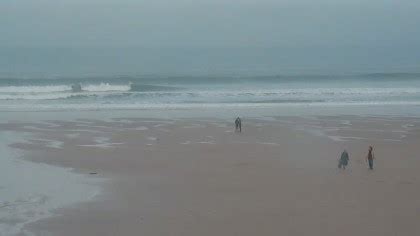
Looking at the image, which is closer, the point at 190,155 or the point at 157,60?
the point at 190,155

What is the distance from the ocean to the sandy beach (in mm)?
10456

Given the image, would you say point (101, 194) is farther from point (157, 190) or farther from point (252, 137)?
point (252, 137)

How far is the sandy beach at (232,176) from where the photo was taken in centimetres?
1032

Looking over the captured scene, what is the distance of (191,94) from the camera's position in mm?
43188

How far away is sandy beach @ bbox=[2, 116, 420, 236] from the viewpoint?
1032 cm

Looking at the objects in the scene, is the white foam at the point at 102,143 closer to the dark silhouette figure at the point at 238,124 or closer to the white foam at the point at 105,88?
the dark silhouette figure at the point at 238,124

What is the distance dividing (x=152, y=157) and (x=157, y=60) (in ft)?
240

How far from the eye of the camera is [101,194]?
12.5 meters

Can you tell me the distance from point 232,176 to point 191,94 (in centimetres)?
2909

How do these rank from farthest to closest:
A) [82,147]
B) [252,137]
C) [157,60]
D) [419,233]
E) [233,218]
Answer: [157,60], [252,137], [82,147], [233,218], [419,233]

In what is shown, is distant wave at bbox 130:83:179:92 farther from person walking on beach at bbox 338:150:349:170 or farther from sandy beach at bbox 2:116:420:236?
person walking on beach at bbox 338:150:349:170

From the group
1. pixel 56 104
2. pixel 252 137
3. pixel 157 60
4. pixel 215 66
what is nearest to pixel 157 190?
pixel 252 137

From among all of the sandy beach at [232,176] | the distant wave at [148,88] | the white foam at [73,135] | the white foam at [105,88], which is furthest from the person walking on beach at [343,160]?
the white foam at [105,88]

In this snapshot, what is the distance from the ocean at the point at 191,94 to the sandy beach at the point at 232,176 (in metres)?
10.5
